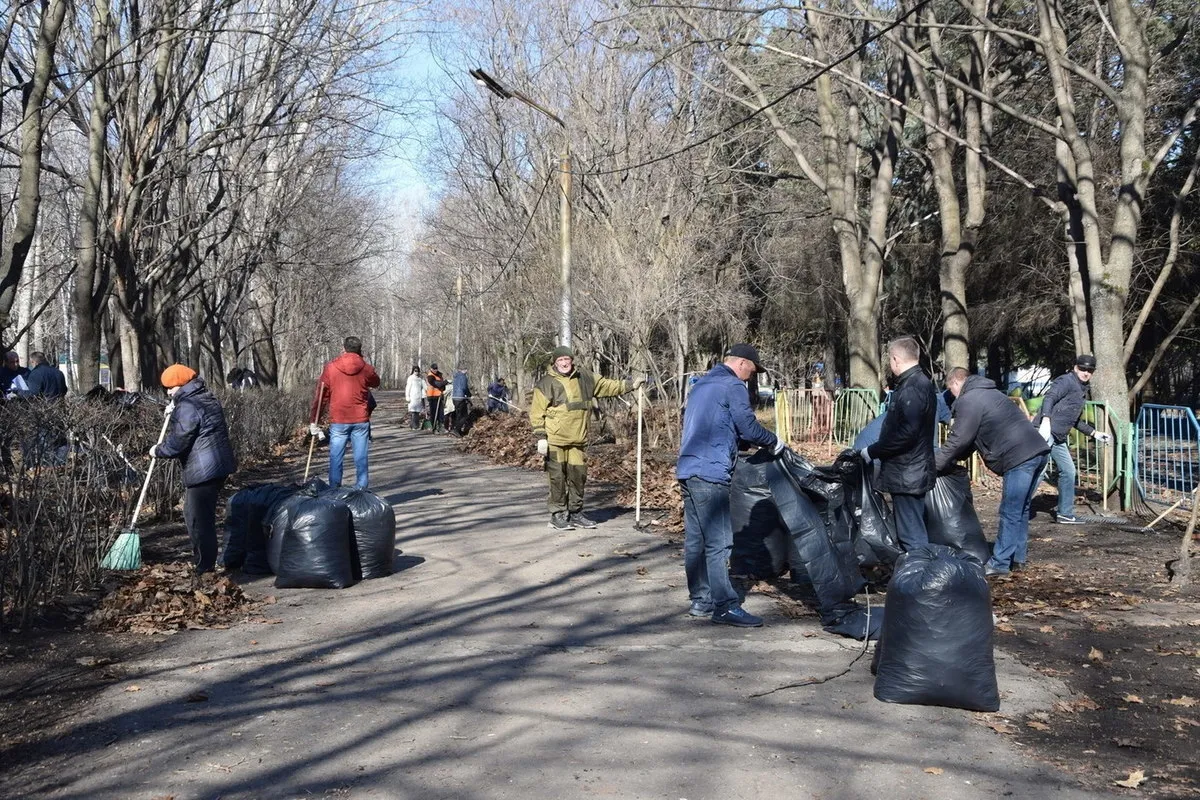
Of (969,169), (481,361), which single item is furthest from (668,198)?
(481,361)

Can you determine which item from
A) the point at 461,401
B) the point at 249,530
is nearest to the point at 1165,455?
the point at 249,530

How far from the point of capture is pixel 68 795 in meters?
4.59

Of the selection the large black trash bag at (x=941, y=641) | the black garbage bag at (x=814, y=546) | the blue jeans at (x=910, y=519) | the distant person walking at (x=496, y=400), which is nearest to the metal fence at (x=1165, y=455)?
the blue jeans at (x=910, y=519)

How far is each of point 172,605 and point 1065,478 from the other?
888 cm

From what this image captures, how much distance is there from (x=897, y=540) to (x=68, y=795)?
224 inches

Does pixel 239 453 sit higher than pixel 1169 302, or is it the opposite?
pixel 1169 302

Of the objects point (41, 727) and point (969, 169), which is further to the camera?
point (969, 169)

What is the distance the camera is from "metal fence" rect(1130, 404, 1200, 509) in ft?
42.2

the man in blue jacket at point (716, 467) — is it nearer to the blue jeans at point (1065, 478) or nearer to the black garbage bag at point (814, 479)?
the black garbage bag at point (814, 479)

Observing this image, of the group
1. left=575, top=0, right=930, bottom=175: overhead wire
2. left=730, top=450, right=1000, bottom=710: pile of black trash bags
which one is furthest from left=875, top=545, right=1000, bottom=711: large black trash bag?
left=575, top=0, right=930, bottom=175: overhead wire

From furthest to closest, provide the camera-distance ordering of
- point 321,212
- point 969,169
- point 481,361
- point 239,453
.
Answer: point 481,361
point 321,212
point 969,169
point 239,453

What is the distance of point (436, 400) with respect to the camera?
31766 mm

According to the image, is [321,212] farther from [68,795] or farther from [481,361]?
[68,795]

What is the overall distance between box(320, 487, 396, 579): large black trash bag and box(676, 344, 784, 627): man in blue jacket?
2739 millimetres
